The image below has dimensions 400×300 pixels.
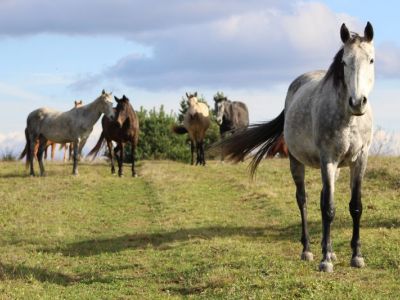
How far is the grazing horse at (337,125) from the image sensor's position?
7793mm

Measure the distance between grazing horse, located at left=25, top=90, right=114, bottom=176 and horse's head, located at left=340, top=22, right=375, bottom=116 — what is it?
16614 mm

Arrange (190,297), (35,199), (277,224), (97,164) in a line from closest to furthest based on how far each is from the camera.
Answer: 1. (190,297)
2. (277,224)
3. (35,199)
4. (97,164)

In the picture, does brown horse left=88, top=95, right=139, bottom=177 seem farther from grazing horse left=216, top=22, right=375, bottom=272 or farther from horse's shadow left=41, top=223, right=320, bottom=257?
grazing horse left=216, top=22, right=375, bottom=272

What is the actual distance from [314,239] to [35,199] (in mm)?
8810

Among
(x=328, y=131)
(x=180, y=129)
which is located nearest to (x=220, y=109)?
(x=180, y=129)

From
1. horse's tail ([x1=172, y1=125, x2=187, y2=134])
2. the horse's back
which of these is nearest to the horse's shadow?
the horse's back

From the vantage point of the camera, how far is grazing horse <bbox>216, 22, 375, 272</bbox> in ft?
25.6

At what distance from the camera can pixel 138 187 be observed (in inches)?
793

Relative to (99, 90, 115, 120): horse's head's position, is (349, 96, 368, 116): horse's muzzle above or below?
below

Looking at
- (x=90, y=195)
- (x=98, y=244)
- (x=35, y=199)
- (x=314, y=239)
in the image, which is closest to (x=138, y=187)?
(x=90, y=195)

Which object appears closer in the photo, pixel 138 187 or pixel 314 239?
pixel 314 239

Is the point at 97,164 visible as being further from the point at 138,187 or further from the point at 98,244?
the point at 98,244

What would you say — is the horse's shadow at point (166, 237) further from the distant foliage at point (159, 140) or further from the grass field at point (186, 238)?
the distant foliage at point (159, 140)

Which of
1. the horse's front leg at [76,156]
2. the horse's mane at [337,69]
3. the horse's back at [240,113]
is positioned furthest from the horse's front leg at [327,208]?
the horse's back at [240,113]
